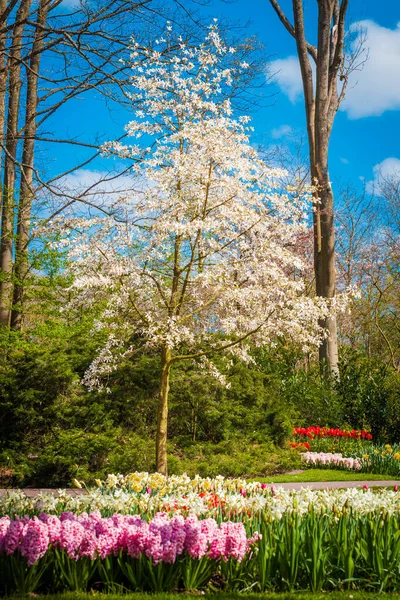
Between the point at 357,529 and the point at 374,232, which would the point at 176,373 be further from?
the point at 374,232

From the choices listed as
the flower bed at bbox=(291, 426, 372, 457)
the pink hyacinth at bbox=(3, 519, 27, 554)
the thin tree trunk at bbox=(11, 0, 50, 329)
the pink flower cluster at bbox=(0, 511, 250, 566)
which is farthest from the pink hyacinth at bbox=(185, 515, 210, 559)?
the thin tree trunk at bbox=(11, 0, 50, 329)

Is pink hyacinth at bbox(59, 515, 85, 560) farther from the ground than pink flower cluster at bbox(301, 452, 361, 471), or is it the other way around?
pink flower cluster at bbox(301, 452, 361, 471)

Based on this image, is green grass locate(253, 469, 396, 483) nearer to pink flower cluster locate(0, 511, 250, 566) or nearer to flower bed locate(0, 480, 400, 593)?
flower bed locate(0, 480, 400, 593)

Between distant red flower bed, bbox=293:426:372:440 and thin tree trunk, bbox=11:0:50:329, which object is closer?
distant red flower bed, bbox=293:426:372:440

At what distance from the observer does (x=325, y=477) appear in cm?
891

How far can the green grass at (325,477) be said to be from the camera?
342 inches

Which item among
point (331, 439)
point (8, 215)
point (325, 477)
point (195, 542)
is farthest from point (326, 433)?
point (195, 542)

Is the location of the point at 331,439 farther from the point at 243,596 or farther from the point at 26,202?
the point at 243,596

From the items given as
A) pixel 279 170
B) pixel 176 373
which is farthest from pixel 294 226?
pixel 176 373

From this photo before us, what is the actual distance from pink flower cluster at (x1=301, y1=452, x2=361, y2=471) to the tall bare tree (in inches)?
193

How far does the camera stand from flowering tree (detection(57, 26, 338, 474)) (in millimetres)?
7543

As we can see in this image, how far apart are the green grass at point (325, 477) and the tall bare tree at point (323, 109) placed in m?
5.71

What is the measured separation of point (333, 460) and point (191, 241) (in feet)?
14.3

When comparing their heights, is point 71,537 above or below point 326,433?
below
